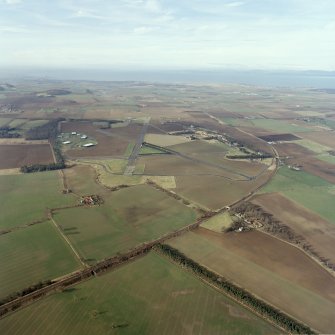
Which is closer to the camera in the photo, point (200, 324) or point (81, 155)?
point (200, 324)

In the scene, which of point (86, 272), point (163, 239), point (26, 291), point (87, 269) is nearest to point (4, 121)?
point (163, 239)

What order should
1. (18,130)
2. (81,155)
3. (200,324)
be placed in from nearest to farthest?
(200,324), (81,155), (18,130)

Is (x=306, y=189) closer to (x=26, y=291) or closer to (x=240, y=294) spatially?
(x=240, y=294)

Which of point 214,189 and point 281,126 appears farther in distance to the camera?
point 281,126

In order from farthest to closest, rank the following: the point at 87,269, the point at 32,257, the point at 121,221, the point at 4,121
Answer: the point at 4,121
the point at 121,221
the point at 32,257
the point at 87,269

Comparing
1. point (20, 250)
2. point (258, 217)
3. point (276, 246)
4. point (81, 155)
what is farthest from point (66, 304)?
point (81, 155)

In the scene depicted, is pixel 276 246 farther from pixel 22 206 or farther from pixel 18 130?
pixel 18 130
